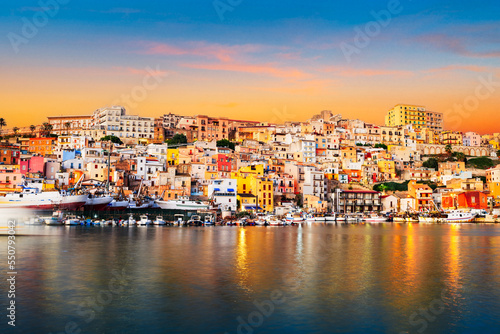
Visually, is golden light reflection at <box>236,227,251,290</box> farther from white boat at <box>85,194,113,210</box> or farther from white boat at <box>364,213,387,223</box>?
white boat at <box>364,213,387,223</box>

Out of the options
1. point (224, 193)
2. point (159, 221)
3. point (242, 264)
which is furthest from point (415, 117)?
point (242, 264)

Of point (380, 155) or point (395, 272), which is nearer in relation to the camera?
point (395, 272)

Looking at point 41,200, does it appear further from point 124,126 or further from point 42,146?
point 124,126

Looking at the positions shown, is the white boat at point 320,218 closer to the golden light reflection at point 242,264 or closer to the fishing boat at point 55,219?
the fishing boat at point 55,219

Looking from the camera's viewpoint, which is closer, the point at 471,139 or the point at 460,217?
the point at 460,217

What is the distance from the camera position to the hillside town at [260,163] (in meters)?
76.8

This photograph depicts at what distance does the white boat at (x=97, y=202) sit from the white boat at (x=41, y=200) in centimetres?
124

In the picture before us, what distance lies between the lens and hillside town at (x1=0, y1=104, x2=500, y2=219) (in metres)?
76.8

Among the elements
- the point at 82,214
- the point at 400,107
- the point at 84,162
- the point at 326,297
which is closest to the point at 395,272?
the point at 326,297

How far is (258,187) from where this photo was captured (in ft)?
258

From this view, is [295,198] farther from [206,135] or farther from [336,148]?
[206,135]

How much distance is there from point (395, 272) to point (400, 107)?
435ft

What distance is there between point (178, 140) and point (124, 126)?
15350 millimetres

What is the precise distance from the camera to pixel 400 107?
14912 centimetres
